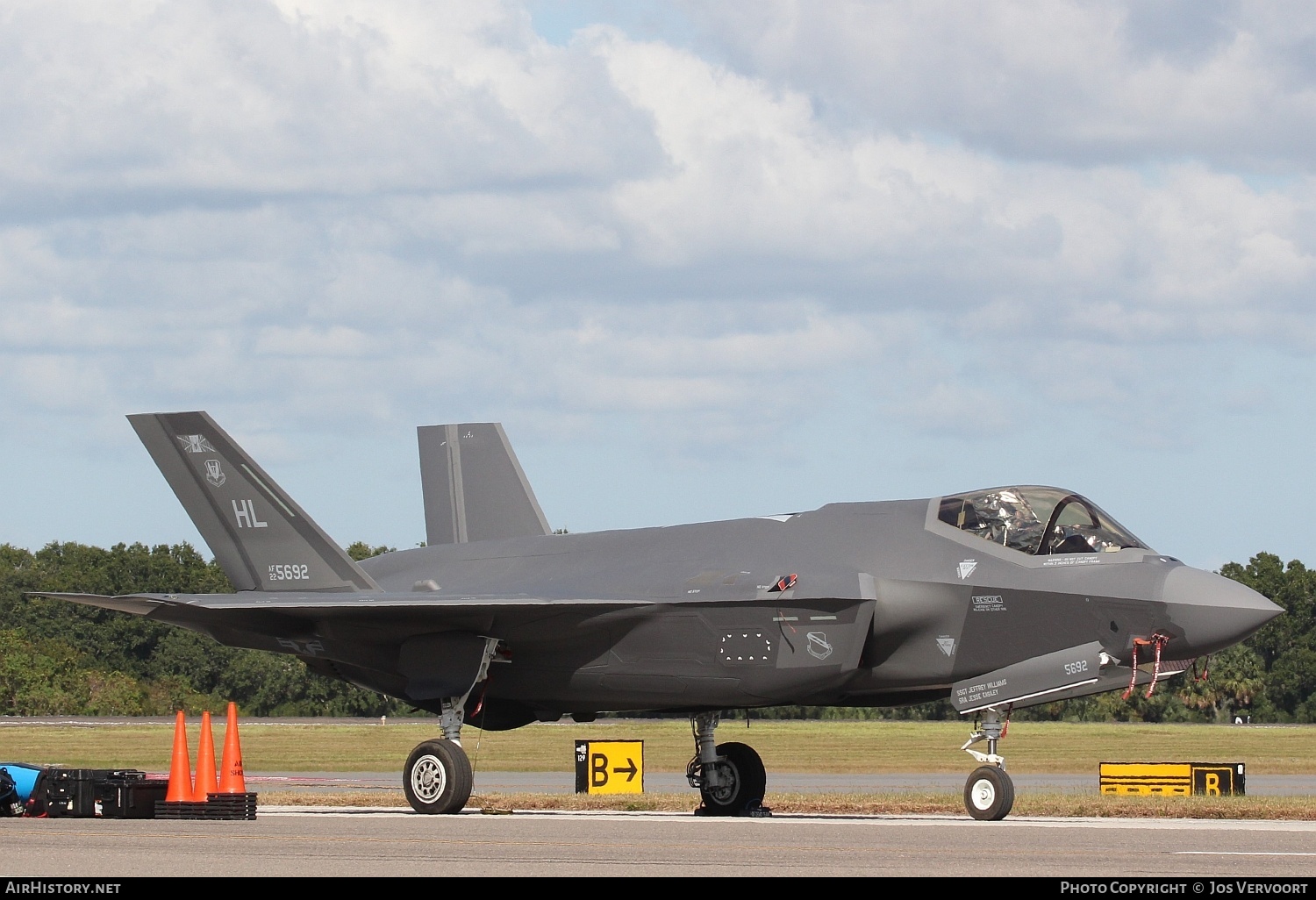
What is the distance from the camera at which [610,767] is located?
83.5ft

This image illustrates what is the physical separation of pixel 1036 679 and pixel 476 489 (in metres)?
10.0

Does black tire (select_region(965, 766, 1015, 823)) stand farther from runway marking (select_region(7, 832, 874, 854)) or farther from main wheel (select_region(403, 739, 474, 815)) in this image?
main wheel (select_region(403, 739, 474, 815))

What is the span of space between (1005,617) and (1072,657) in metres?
0.75

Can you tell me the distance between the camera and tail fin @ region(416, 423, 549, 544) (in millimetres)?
25062

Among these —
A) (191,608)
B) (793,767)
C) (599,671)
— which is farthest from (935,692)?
(793,767)

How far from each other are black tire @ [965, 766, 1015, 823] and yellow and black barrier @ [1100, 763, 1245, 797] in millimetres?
8341

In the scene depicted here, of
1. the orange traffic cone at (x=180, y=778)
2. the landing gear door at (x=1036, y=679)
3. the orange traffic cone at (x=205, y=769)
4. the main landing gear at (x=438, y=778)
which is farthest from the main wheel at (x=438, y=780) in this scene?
the landing gear door at (x=1036, y=679)

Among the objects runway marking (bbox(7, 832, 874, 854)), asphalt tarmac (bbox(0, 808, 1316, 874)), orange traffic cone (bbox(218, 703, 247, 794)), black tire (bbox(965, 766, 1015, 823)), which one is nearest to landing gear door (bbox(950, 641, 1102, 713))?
black tire (bbox(965, 766, 1015, 823))

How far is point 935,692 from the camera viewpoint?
61.7ft

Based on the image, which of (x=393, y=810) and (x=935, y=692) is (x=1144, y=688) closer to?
(x=935, y=692)

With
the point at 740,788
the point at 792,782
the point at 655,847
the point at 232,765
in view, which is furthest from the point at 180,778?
the point at 792,782

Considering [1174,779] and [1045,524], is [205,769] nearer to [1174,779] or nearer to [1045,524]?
[1045,524]

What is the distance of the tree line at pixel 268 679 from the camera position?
69312 mm

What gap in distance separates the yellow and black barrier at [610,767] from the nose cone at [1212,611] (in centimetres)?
982
